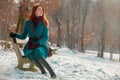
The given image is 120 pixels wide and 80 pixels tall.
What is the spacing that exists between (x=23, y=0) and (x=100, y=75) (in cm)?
1264

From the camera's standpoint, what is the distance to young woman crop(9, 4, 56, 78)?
918 cm

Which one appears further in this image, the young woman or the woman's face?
the woman's face

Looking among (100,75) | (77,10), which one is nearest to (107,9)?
(77,10)

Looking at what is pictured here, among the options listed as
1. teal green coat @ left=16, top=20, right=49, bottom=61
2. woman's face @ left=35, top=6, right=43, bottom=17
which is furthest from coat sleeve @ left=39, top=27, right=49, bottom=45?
woman's face @ left=35, top=6, right=43, bottom=17

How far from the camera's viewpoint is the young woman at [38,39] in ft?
30.1

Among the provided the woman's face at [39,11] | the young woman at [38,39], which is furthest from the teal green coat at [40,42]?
the woman's face at [39,11]

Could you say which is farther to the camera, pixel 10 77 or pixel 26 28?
pixel 26 28

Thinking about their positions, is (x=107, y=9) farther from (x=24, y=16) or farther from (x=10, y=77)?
(x=10, y=77)

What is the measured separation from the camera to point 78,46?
70625mm

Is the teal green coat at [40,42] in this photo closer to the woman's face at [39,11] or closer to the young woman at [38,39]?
the young woman at [38,39]

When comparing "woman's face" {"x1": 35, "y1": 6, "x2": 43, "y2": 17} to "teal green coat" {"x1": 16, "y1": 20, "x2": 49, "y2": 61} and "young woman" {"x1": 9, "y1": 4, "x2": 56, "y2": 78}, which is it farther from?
"teal green coat" {"x1": 16, "y1": 20, "x2": 49, "y2": 61}

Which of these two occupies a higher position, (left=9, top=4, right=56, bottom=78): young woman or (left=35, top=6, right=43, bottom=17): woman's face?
(left=35, top=6, right=43, bottom=17): woman's face

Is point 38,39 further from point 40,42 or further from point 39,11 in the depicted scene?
point 39,11

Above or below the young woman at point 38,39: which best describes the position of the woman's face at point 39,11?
above
